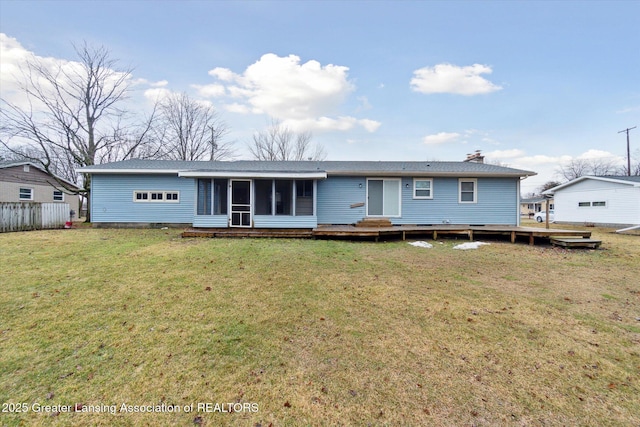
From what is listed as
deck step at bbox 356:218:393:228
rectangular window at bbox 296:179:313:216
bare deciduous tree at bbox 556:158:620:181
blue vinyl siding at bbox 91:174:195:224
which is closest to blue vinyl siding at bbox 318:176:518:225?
deck step at bbox 356:218:393:228

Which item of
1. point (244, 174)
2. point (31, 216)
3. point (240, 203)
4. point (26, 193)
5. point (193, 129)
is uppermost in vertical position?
point (193, 129)

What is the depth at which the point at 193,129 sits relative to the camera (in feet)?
90.4

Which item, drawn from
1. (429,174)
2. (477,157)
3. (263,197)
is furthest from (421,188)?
(263,197)

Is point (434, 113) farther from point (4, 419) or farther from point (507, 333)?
point (4, 419)

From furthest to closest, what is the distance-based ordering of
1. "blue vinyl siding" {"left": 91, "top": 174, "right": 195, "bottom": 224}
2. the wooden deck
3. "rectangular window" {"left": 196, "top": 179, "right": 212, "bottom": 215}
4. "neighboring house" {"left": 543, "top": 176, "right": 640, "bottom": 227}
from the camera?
"neighboring house" {"left": 543, "top": 176, "right": 640, "bottom": 227} < "blue vinyl siding" {"left": 91, "top": 174, "right": 195, "bottom": 224} < "rectangular window" {"left": 196, "top": 179, "right": 212, "bottom": 215} < the wooden deck

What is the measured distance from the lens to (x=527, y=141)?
23.4 m

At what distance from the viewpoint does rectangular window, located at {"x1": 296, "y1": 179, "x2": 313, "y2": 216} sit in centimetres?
1191

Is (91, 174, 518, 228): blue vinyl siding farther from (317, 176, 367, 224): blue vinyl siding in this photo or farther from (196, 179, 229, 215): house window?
(196, 179, 229, 215): house window

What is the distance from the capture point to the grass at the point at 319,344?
202 cm

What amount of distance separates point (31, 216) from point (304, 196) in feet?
39.1

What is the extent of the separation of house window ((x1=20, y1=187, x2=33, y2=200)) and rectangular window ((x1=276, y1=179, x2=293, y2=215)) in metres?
19.2

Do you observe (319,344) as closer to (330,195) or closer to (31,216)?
(330,195)

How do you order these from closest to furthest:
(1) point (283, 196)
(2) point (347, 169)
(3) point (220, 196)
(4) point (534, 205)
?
1. (3) point (220, 196)
2. (2) point (347, 169)
3. (1) point (283, 196)
4. (4) point (534, 205)

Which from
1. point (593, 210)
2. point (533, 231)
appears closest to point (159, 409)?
point (533, 231)
